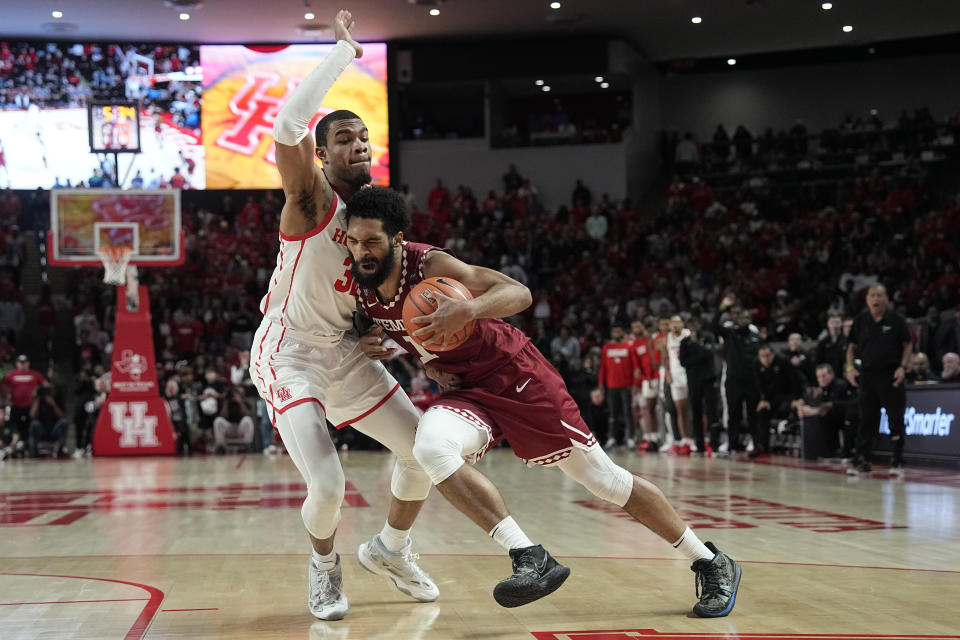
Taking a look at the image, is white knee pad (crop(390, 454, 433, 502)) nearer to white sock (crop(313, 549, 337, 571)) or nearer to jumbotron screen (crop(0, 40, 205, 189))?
white sock (crop(313, 549, 337, 571))

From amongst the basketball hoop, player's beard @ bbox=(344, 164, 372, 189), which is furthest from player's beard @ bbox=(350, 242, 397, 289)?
the basketball hoop

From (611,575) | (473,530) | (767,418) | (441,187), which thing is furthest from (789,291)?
(611,575)

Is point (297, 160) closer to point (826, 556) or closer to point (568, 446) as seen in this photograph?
point (568, 446)

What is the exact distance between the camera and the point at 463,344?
13.5ft

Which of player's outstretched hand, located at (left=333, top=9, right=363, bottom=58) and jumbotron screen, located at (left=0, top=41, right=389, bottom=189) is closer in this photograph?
player's outstretched hand, located at (left=333, top=9, right=363, bottom=58)

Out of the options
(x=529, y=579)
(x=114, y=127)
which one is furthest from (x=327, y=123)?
(x=114, y=127)

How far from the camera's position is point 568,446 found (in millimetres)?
4086

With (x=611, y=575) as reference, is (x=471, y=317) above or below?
above

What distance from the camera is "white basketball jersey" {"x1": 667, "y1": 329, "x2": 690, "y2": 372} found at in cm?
1412

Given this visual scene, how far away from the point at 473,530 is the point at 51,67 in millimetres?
23359

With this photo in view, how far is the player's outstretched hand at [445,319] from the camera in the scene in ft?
12.5

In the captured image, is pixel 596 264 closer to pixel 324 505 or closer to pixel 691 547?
pixel 691 547

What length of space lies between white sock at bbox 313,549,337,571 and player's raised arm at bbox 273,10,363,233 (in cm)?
129

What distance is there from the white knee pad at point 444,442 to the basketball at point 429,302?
0.27 meters
